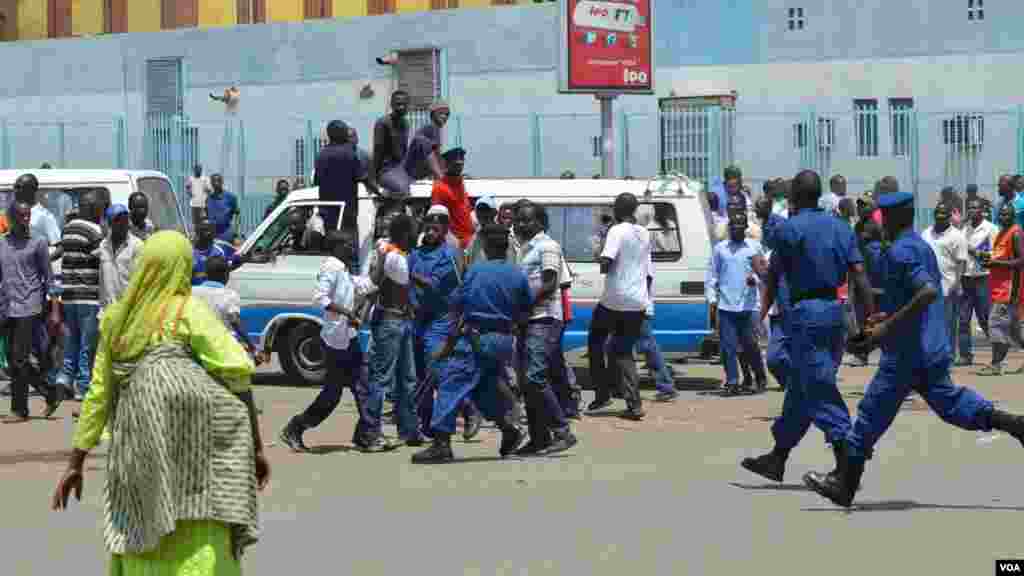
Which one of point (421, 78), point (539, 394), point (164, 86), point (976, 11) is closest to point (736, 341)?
point (539, 394)

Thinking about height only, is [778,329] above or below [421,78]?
below

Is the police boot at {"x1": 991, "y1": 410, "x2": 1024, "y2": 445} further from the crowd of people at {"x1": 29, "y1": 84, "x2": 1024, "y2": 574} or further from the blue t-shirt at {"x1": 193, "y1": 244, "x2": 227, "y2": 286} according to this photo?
the blue t-shirt at {"x1": 193, "y1": 244, "x2": 227, "y2": 286}

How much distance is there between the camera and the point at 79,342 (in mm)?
16266

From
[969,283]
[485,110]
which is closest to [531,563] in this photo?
[969,283]

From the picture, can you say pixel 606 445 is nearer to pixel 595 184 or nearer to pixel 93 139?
pixel 595 184

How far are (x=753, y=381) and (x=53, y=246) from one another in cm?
670

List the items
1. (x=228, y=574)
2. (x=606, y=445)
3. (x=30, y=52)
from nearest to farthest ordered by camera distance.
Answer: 1. (x=228, y=574)
2. (x=606, y=445)
3. (x=30, y=52)

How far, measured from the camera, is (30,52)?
117ft

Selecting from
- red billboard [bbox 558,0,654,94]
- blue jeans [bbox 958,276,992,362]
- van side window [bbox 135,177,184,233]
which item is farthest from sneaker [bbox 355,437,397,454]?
red billboard [bbox 558,0,654,94]

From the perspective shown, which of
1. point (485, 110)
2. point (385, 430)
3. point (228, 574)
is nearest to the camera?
point (228, 574)

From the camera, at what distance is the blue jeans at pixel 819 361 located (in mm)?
10656

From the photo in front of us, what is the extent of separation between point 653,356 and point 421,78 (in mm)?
16787

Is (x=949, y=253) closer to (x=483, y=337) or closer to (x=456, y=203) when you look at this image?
(x=456, y=203)

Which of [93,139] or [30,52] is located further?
[30,52]
